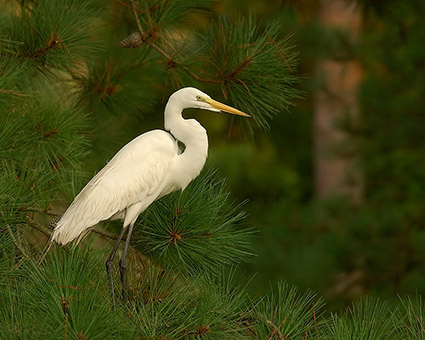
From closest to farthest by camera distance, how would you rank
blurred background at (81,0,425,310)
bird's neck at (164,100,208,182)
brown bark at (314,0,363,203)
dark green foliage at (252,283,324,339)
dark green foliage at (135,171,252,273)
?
dark green foliage at (252,283,324,339), dark green foliage at (135,171,252,273), bird's neck at (164,100,208,182), blurred background at (81,0,425,310), brown bark at (314,0,363,203)

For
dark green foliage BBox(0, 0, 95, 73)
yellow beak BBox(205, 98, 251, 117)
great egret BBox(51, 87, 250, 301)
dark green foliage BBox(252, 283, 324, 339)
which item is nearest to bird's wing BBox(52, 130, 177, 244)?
great egret BBox(51, 87, 250, 301)

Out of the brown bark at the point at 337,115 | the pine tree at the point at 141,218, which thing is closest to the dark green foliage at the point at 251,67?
the pine tree at the point at 141,218

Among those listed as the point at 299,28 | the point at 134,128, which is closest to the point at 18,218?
the point at 134,128

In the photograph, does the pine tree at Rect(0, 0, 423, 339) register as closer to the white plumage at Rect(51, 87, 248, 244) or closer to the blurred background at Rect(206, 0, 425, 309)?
the white plumage at Rect(51, 87, 248, 244)

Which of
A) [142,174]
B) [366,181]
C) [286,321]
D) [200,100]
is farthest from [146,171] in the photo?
[366,181]

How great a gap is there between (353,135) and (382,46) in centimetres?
40

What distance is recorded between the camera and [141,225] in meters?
1.52

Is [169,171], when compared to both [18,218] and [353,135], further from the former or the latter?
[353,135]

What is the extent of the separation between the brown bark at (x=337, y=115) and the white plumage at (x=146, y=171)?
168 cm

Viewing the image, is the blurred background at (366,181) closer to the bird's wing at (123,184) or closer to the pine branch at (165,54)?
the pine branch at (165,54)

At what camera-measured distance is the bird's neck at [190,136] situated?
5.04 ft

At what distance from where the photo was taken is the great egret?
1.48 meters

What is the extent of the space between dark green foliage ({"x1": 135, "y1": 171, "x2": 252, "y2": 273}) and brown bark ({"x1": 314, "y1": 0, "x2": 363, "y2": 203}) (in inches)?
70.3

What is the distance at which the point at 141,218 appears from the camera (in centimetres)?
156
